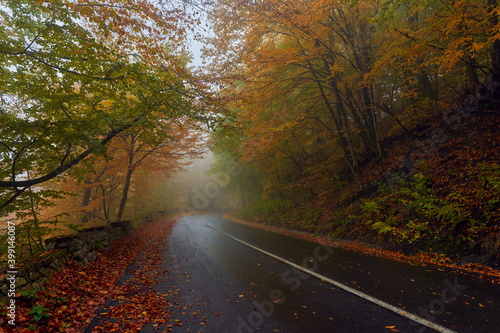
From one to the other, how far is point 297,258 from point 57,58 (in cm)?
829

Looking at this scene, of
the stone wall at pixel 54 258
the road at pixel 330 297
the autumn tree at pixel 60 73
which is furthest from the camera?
the autumn tree at pixel 60 73

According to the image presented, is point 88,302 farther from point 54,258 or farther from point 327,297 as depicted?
point 327,297

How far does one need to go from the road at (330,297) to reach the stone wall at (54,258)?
2195 millimetres

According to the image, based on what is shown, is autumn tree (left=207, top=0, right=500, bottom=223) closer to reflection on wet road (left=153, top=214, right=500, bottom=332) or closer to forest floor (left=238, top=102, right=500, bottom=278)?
forest floor (left=238, top=102, right=500, bottom=278)

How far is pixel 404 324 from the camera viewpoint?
3.15 meters

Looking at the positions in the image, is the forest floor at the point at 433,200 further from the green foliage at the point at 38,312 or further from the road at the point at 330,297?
the green foliage at the point at 38,312

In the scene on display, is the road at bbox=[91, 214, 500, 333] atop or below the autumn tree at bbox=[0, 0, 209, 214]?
below

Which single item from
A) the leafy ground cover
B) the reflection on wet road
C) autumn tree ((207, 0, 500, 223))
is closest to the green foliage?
the leafy ground cover

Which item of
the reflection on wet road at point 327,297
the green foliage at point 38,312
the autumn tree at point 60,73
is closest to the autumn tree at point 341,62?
the autumn tree at point 60,73

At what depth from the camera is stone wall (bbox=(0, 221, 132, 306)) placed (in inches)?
148

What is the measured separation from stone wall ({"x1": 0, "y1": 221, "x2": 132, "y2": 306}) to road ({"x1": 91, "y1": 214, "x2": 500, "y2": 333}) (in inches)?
86.4

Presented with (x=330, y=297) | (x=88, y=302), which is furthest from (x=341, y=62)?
(x=88, y=302)

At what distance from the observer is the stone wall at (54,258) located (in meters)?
3.75

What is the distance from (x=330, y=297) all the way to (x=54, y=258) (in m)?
5.81
